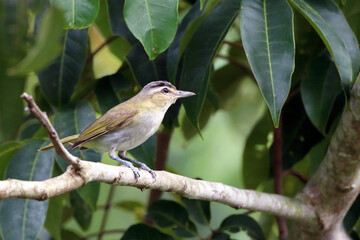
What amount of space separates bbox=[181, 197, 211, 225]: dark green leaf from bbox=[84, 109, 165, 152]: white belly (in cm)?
58

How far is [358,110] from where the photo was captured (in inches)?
99.4

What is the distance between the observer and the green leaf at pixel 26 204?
2488 mm

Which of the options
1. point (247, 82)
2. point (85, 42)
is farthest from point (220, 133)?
point (85, 42)

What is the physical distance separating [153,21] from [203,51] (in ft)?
1.55

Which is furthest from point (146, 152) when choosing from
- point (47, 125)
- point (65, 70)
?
point (47, 125)

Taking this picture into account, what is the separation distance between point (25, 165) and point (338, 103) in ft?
5.79

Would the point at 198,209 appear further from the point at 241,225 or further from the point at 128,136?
the point at 128,136

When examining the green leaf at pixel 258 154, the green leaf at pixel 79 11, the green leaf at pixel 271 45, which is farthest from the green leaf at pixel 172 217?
the green leaf at pixel 79 11

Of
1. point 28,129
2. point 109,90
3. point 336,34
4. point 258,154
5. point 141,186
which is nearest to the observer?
point 141,186

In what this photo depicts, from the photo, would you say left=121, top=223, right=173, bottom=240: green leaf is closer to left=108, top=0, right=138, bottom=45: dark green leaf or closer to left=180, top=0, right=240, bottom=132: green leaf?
left=180, top=0, right=240, bottom=132: green leaf

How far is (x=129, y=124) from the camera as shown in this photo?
9.15 feet

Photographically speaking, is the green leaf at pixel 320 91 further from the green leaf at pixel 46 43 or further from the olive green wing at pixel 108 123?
the green leaf at pixel 46 43

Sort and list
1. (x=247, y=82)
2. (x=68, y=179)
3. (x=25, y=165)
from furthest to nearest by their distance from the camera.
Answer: (x=247, y=82), (x=25, y=165), (x=68, y=179)

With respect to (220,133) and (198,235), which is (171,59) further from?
(220,133)
